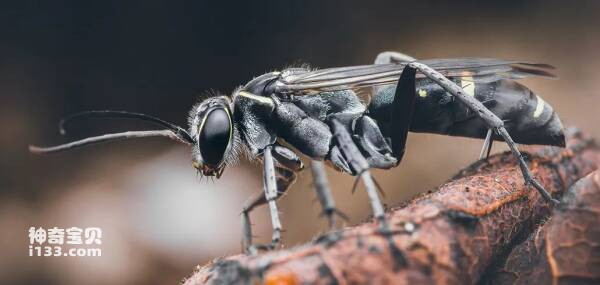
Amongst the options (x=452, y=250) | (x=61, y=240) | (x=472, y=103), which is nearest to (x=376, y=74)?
(x=472, y=103)

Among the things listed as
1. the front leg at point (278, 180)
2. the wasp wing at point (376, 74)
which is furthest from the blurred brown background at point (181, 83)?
the wasp wing at point (376, 74)

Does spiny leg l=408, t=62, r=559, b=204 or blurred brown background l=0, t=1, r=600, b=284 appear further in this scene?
blurred brown background l=0, t=1, r=600, b=284

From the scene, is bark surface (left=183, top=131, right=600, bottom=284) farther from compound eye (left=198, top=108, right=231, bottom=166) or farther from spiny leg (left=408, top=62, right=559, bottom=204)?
compound eye (left=198, top=108, right=231, bottom=166)

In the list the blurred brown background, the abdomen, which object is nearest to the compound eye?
the abdomen

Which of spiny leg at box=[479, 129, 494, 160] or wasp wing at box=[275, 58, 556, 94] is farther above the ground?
wasp wing at box=[275, 58, 556, 94]

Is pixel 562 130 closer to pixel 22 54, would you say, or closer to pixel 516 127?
pixel 516 127

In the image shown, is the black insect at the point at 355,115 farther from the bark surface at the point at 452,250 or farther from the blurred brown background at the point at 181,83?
the blurred brown background at the point at 181,83

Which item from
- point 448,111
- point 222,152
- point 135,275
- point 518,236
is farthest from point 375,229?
point 135,275
